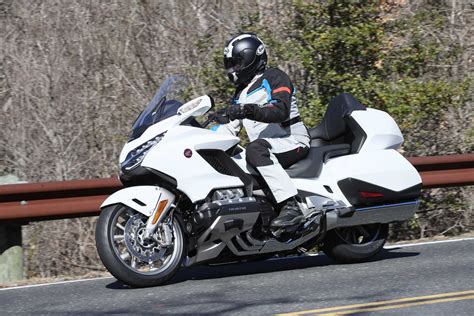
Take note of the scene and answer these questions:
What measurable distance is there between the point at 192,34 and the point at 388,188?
6396 millimetres

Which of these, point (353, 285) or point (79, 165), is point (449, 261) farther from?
point (79, 165)

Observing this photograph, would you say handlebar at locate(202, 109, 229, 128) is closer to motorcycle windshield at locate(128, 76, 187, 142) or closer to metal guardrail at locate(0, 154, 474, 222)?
motorcycle windshield at locate(128, 76, 187, 142)

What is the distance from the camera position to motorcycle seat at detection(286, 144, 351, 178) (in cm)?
794

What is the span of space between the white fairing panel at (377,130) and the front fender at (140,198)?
1.98 metres

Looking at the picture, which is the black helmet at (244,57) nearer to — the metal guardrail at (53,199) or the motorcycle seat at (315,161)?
the motorcycle seat at (315,161)

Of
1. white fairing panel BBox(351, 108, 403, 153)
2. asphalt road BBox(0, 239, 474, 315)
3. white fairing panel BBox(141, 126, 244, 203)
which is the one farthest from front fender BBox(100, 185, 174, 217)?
white fairing panel BBox(351, 108, 403, 153)

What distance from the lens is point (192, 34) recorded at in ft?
45.6

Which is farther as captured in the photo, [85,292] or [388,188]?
[388,188]

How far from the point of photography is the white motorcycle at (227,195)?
713 cm

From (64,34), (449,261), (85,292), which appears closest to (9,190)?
(85,292)

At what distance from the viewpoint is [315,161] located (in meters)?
Result: 8.03

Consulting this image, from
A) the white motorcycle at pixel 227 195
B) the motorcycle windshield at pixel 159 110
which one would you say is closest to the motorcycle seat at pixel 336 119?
the white motorcycle at pixel 227 195

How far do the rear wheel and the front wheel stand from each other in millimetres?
1540

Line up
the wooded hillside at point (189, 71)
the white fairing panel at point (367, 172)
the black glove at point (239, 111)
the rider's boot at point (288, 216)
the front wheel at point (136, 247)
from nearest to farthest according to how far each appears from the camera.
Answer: the front wheel at point (136, 247) < the black glove at point (239, 111) < the rider's boot at point (288, 216) < the white fairing panel at point (367, 172) < the wooded hillside at point (189, 71)
